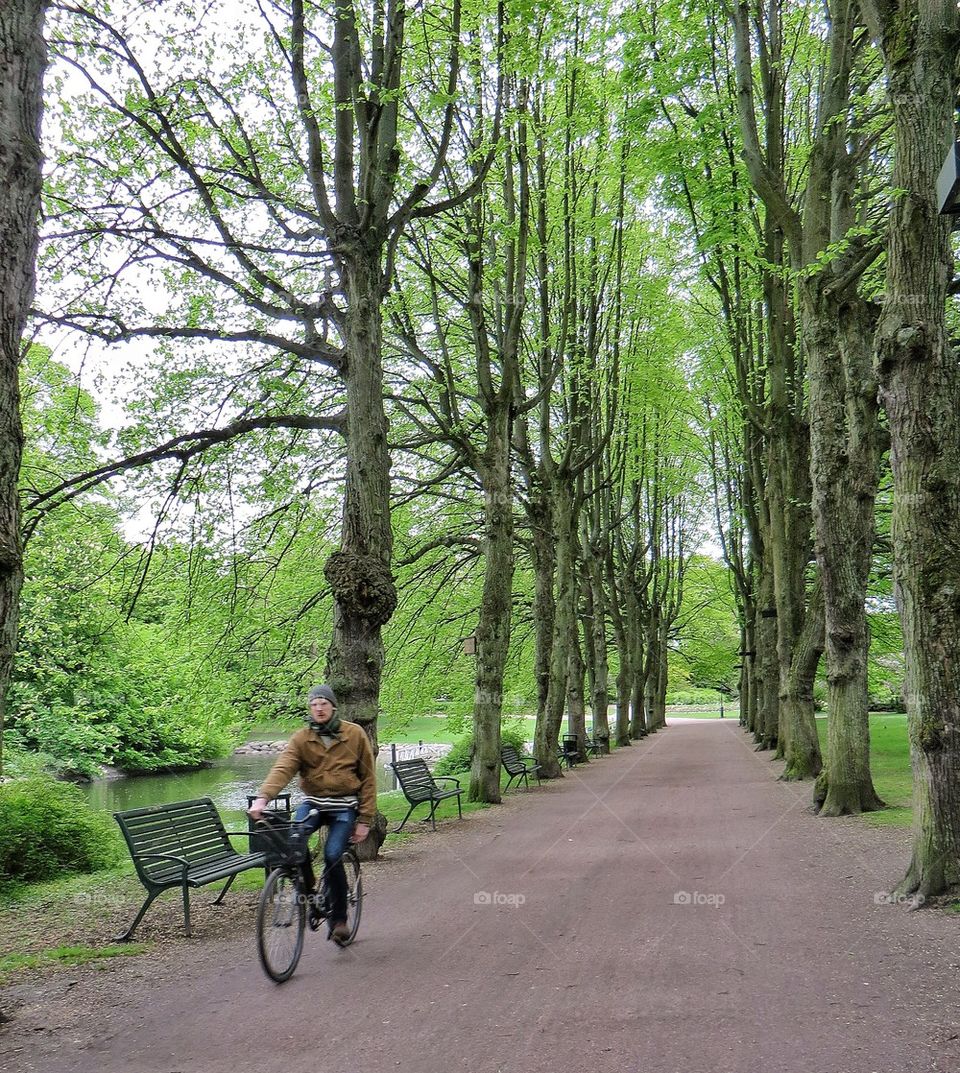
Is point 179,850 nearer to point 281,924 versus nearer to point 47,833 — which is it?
point 281,924

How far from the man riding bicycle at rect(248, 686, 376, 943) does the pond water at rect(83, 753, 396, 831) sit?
40.0ft

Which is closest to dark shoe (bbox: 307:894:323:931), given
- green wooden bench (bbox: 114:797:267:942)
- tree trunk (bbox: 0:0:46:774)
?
green wooden bench (bbox: 114:797:267:942)

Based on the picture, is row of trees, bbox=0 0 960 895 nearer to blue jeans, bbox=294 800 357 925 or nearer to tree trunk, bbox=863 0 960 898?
tree trunk, bbox=863 0 960 898

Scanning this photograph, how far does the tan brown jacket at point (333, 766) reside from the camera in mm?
6555

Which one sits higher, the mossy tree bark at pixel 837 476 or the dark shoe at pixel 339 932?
the mossy tree bark at pixel 837 476

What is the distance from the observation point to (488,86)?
16.6m

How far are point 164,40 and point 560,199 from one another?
1092 cm

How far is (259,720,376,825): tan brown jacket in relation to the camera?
258 inches

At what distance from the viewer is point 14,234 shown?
5074 millimetres

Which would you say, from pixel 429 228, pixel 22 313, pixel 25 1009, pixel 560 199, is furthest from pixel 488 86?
pixel 25 1009

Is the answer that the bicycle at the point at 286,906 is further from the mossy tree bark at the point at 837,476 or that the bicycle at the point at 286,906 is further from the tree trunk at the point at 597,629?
the tree trunk at the point at 597,629

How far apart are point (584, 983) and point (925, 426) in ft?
16.2

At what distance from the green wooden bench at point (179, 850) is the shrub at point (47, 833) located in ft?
10.3

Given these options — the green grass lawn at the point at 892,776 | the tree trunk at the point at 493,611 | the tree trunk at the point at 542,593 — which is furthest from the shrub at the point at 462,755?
the tree trunk at the point at 493,611
